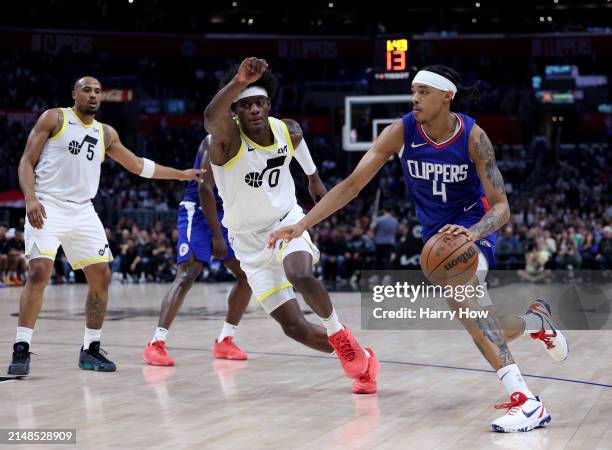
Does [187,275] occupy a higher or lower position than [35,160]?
lower

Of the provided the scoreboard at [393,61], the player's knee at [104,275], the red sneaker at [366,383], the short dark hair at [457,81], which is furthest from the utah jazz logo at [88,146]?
the scoreboard at [393,61]

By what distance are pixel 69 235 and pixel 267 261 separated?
1.58 metres

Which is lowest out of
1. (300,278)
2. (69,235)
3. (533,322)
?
(533,322)

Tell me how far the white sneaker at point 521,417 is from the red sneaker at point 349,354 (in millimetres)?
Answer: 1252

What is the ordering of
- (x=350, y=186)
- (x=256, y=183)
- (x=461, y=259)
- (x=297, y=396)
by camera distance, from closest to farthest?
(x=461, y=259), (x=350, y=186), (x=297, y=396), (x=256, y=183)

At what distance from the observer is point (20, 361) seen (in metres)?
6.28

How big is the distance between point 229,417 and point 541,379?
2335 millimetres

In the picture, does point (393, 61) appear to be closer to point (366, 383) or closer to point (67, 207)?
point (67, 207)

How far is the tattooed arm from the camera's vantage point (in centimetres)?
464

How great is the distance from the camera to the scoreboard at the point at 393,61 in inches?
717

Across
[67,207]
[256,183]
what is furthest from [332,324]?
[67,207]

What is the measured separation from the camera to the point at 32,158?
6.43 meters

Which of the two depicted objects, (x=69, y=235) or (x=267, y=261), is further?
(x=69, y=235)

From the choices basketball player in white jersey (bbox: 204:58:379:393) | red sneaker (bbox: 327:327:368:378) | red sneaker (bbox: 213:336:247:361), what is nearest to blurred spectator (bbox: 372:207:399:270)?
red sneaker (bbox: 213:336:247:361)
